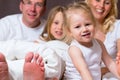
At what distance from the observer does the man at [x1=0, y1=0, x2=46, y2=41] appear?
6.26ft

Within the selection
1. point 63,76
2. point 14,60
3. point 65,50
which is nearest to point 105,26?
point 65,50

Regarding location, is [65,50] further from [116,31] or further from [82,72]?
[116,31]

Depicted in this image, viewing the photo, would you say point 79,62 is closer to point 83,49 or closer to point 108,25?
point 83,49

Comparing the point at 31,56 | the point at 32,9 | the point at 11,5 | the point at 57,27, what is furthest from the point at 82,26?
the point at 11,5

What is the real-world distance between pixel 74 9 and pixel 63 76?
33cm

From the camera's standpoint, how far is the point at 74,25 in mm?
1337

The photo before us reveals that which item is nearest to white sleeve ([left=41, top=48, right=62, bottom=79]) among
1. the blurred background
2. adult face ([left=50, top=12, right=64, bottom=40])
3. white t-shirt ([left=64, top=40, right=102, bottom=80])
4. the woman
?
white t-shirt ([left=64, top=40, right=102, bottom=80])

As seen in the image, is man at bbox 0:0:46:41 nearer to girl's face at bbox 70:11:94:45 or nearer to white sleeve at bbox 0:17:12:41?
white sleeve at bbox 0:17:12:41

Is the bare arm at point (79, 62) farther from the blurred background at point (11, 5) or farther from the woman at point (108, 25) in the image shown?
the blurred background at point (11, 5)

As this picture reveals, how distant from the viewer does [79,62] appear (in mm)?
1311

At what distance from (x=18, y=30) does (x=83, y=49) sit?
70cm

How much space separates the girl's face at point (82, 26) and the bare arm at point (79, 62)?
64 mm

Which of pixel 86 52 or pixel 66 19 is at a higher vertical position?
pixel 66 19

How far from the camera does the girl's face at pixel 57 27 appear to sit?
5.64 ft
